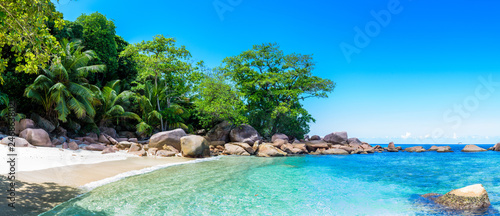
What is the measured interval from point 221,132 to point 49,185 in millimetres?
20654

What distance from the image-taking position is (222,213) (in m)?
6.29

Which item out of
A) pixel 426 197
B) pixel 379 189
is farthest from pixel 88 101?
pixel 426 197

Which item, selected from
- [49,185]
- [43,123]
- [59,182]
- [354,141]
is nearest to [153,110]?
[43,123]

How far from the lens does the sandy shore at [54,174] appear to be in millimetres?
6055

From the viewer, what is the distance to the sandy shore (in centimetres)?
605

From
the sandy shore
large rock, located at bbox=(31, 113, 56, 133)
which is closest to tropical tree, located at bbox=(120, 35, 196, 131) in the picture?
large rock, located at bbox=(31, 113, 56, 133)

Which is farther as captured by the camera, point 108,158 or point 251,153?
point 251,153

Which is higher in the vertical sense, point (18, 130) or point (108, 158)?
point (18, 130)

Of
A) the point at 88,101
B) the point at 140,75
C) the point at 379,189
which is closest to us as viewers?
the point at 379,189

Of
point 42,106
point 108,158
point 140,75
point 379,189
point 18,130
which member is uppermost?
point 140,75

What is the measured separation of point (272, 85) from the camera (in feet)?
106

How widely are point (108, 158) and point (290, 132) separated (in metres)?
23.4

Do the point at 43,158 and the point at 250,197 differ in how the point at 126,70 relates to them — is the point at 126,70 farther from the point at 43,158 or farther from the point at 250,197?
the point at 250,197

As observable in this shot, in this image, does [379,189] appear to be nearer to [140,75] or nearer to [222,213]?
[222,213]
